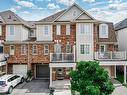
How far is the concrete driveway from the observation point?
26.7 meters

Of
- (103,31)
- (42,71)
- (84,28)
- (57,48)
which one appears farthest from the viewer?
(42,71)

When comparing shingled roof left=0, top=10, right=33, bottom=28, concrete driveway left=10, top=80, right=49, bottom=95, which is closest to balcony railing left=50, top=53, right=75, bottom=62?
concrete driveway left=10, top=80, right=49, bottom=95

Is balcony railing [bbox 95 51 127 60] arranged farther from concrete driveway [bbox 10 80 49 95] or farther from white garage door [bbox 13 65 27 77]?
white garage door [bbox 13 65 27 77]

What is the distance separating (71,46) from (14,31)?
8213 millimetres

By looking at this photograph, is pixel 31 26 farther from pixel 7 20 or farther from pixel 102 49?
pixel 102 49

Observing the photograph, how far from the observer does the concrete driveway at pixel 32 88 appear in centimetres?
2670

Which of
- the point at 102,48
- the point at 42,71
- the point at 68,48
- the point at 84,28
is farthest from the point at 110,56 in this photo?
the point at 42,71

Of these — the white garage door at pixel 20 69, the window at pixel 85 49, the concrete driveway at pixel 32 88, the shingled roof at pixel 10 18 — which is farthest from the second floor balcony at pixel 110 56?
the shingled roof at pixel 10 18

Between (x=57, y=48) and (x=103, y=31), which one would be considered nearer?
(x=57, y=48)

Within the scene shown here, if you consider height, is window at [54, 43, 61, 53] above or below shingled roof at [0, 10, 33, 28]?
below

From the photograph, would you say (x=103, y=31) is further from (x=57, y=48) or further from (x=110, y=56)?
(x=57, y=48)

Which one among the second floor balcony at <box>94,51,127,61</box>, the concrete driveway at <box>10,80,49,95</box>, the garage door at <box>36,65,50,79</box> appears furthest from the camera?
the garage door at <box>36,65,50,79</box>

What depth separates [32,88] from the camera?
1134 inches

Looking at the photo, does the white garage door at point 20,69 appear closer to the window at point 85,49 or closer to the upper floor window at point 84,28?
the window at point 85,49
